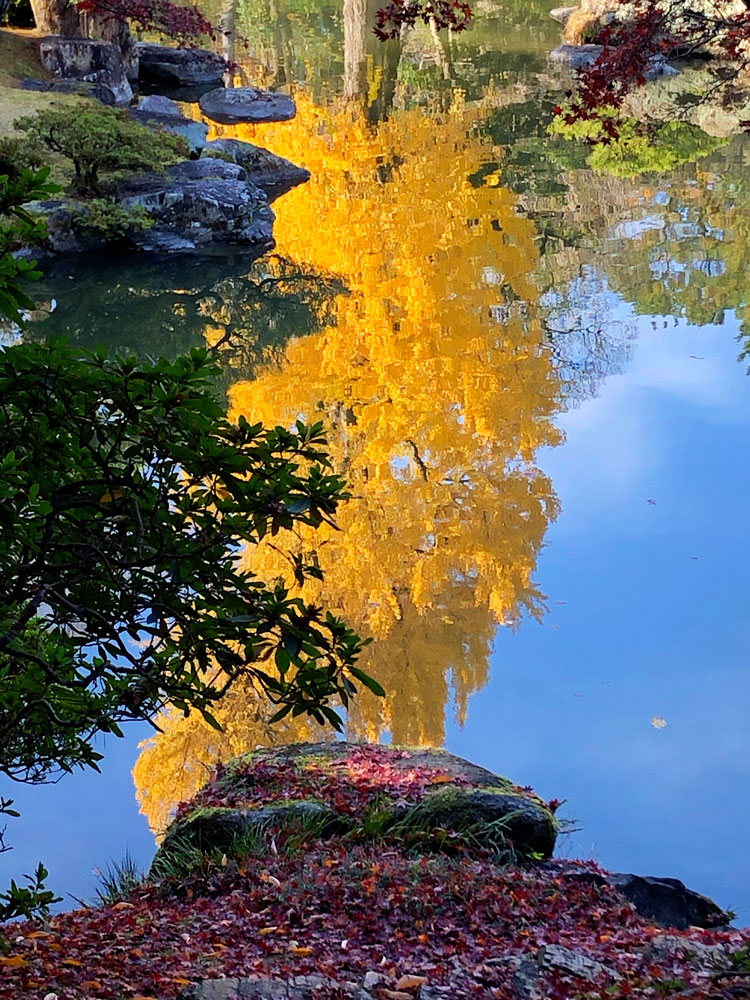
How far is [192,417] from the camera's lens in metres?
2.02

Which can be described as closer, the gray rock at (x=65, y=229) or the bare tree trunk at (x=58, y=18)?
the gray rock at (x=65, y=229)

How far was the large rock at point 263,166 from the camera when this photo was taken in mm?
14367

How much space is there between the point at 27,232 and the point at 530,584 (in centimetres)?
476

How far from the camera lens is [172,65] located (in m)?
21.2

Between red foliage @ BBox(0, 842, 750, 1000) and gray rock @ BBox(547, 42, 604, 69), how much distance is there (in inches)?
808

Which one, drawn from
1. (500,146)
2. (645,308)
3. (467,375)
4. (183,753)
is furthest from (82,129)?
(183,753)

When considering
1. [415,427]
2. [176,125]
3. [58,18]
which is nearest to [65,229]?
[176,125]

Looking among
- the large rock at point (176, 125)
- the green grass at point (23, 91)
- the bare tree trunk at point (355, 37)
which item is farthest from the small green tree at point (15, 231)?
the bare tree trunk at point (355, 37)

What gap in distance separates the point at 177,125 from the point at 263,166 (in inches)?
51.0

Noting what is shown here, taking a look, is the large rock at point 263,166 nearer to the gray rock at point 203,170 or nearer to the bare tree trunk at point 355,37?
the gray rock at point 203,170

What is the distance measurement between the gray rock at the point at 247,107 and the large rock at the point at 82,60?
196 cm

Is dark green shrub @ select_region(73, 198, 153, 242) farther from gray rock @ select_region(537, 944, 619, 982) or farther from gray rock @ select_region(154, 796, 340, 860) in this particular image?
gray rock @ select_region(537, 944, 619, 982)

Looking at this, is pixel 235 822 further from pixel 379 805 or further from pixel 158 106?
pixel 158 106

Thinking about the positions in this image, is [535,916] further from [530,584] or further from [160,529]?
[530,584]
